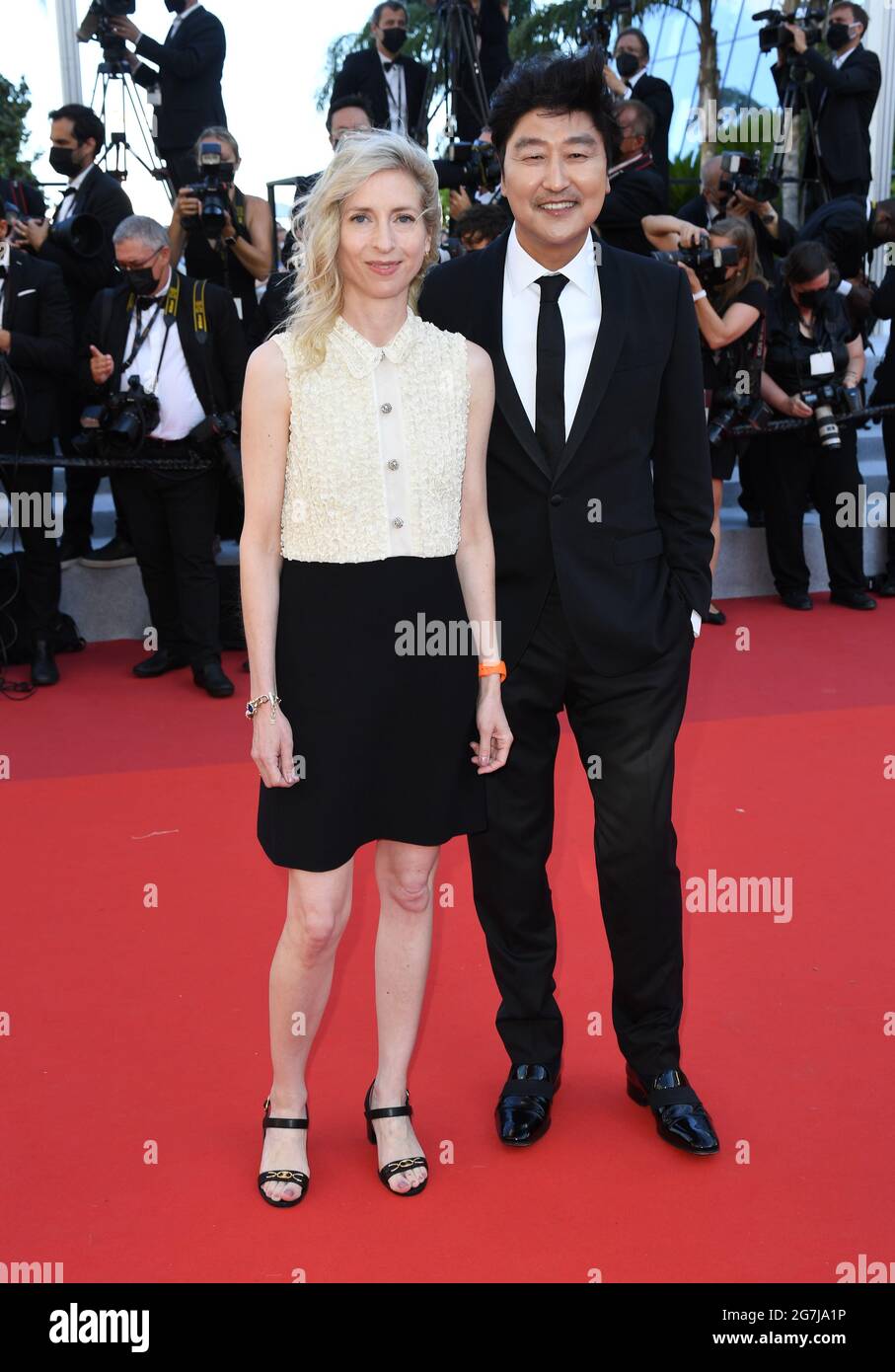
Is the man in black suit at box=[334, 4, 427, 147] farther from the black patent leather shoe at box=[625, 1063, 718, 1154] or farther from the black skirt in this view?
the black patent leather shoe at box=[625, 1063, 718, 1154]

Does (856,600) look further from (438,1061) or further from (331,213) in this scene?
(331,213)

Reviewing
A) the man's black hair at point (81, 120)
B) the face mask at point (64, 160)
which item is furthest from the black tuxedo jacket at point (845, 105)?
the face mask at point (64, 160)

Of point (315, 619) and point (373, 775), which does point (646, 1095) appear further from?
point (315, 619)

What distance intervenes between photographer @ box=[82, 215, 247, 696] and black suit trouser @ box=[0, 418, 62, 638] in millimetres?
307

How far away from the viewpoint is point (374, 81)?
7230 millimetres

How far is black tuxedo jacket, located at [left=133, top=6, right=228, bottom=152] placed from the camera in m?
6.51

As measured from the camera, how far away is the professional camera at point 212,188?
5742 mm

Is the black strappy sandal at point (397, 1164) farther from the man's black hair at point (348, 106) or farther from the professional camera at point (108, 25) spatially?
the professional camera at point (108, 25)

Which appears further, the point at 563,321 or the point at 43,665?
the point at 43,665

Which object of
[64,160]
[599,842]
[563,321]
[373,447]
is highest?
[64,160]

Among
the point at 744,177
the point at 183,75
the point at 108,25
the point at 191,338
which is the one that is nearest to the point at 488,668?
the point at 191,338

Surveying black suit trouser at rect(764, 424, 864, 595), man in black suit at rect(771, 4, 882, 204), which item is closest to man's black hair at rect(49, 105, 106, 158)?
black suit trouser at rect(764, 424, 864, 595)

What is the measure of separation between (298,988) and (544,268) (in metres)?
1.24
